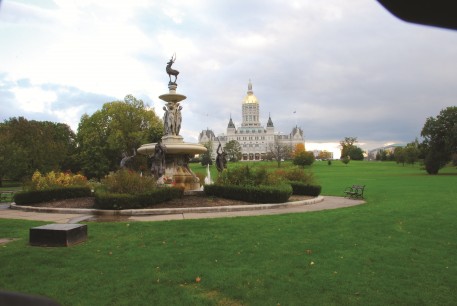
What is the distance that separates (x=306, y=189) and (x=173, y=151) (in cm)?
733

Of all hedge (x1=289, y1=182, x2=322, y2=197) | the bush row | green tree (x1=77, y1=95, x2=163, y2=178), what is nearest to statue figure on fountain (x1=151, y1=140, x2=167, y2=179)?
the bush row

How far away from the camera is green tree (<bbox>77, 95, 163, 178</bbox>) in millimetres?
48656

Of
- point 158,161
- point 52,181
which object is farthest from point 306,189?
point 52,181

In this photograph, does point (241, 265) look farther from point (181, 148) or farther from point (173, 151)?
point (173, 151)

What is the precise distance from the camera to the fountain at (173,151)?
1883cm

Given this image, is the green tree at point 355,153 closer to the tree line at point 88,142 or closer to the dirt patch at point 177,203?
the tree line at point 88,142

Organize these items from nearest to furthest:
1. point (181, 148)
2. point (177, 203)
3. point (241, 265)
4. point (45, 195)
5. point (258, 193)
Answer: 1. point (241, 265)
2. point (177, 203)
3. point (258, 193)
4. point (45, 195)
5. point (181, 148)

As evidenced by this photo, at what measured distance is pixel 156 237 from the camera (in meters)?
9.41

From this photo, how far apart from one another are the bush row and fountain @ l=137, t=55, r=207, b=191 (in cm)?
319

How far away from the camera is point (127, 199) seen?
556 inches

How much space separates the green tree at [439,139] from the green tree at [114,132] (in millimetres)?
37191

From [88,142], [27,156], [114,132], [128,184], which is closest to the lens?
[128,184]

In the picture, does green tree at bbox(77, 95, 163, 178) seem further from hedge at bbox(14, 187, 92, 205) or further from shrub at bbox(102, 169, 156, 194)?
shrub at bbox(102, 169, 156, 194)

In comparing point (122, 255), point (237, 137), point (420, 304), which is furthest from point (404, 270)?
point (237, 137)
